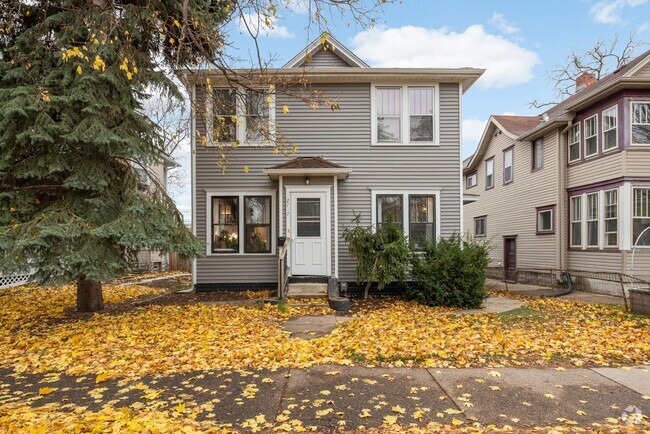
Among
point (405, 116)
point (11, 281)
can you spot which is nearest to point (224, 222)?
point (405, 116)

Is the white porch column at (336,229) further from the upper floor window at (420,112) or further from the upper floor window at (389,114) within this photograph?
the upper floor window at (420,112)

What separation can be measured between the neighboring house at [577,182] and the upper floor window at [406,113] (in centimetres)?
375

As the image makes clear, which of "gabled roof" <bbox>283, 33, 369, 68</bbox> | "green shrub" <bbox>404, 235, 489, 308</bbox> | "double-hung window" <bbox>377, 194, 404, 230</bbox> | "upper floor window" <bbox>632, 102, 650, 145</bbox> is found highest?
"gabled roof" <bbox>283, 33, 369, 68</bbox>

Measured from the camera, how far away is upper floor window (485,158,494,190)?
63.7 feet

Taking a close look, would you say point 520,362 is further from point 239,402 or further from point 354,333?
point 239,402

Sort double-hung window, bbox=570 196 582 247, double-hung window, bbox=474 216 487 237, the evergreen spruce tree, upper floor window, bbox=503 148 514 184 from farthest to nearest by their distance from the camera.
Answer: double-hung window, bbox=474 216 487 237 < upper floor window, bbox=503 148 514 184 < double-hung window, bbox=570 196 582 247 < the evergreen spruce tree

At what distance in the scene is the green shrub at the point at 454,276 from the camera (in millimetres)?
9414

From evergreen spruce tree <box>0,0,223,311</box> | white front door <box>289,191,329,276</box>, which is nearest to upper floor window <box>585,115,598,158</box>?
white front door <box>289,191,329,276</box>

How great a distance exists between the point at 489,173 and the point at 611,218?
7.96 m

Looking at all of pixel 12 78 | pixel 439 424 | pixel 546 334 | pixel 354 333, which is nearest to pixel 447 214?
pixel 546 334

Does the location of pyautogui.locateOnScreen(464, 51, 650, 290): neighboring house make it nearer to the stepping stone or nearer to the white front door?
the white front door

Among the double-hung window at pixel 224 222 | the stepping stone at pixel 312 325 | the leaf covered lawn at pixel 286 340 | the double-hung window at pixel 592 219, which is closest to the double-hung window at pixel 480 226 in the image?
the double-hung window at pixel 592 219

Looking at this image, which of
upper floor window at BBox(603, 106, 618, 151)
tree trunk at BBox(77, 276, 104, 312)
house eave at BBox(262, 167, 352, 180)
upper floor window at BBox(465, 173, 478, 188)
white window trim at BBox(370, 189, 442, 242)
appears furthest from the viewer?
upper floor window at BBox(465, 173, 478, 188)

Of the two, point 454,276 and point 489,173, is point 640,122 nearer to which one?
point 454,276
